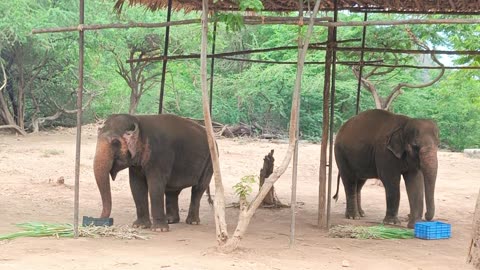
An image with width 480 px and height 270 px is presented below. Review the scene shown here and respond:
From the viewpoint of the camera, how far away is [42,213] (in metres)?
9.31

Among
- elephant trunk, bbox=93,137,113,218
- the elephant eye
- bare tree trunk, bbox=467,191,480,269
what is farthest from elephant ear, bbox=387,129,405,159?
elephant trunk, bbox=93,137,113,218

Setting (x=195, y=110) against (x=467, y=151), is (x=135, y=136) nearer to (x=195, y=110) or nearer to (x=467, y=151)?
(x=467, y=151)

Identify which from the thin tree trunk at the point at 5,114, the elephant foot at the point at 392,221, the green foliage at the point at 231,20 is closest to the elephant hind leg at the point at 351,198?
the elephant foot at the point at 392,221

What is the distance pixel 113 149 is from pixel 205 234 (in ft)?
4.90

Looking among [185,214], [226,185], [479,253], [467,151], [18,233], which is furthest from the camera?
[467,151]

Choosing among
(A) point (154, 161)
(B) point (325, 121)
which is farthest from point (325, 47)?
(A) point (154, 161)

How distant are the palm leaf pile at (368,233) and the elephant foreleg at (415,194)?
0.71m

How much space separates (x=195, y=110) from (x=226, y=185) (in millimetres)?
16398

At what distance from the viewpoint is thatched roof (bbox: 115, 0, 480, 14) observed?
10375 mm

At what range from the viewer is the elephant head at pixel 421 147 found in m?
8.75

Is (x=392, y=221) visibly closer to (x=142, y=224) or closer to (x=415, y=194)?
(x=415, y=194)

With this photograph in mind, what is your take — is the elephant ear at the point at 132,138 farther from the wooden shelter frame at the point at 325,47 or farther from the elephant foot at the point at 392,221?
the elephant foot at the point at 392,221

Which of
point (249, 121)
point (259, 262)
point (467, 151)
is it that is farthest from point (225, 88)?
point (259, 262)

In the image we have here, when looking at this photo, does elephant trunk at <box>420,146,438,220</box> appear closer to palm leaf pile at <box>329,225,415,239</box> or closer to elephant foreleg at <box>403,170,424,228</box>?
palm leaf pile at <box>329,225,415,239</box>
